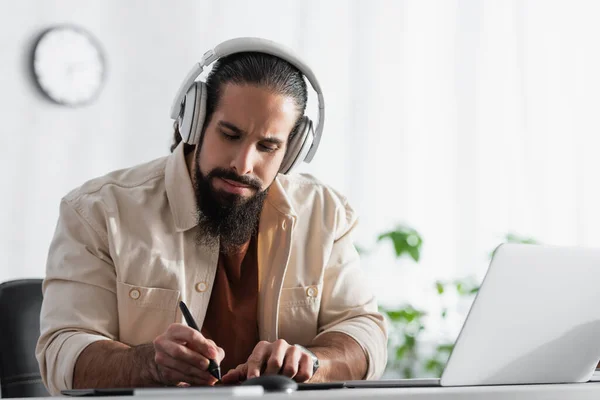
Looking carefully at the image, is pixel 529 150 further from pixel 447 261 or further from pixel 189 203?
pixel 189 203

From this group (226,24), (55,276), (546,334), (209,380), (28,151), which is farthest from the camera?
(226,24)

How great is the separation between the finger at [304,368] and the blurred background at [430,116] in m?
1.85

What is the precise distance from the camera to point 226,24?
3043mm

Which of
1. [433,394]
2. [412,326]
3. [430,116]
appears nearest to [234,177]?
[433,394]

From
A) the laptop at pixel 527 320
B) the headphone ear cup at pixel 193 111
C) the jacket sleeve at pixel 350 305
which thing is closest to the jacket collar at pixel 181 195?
the headphone ear cup at pixel 193 111

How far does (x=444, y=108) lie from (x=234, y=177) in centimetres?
189

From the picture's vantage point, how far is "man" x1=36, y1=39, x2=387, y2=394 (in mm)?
1427

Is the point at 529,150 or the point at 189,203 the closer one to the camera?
the point at 189,203

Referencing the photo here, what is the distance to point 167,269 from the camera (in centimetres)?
150

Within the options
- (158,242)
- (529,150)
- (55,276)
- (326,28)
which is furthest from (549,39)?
(55,276)

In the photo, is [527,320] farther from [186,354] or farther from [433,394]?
[186,354]

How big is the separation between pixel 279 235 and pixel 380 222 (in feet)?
5.09

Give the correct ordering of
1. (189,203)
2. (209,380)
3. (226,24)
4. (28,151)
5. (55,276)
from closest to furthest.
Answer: (209,380), (55,276), (189,203), (28,151), (226,24)

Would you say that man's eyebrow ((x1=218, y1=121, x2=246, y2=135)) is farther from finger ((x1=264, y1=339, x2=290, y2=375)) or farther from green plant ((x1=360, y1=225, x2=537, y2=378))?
green plant ((x1=360, y1=225, x2=537, y2=378))
